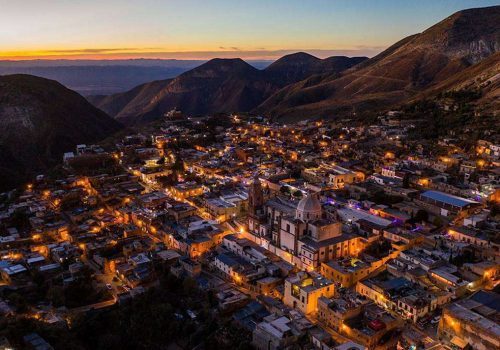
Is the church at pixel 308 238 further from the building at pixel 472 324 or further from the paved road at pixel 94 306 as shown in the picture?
the paved road at pixel 94 306

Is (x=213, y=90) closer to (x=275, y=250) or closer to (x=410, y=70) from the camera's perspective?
(x=410, y=70)

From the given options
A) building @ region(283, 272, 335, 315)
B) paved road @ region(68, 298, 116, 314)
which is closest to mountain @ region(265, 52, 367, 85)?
building @ region(283, 272, 335, 315)

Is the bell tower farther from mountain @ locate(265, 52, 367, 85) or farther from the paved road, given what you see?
mountain @ locate(265, 52, 367, 85)

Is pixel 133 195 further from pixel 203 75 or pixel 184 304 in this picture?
pixel 203 75

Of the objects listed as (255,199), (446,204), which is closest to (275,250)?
(255,199)

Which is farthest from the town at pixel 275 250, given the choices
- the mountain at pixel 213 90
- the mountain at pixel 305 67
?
the mountain at pixel 305 67
